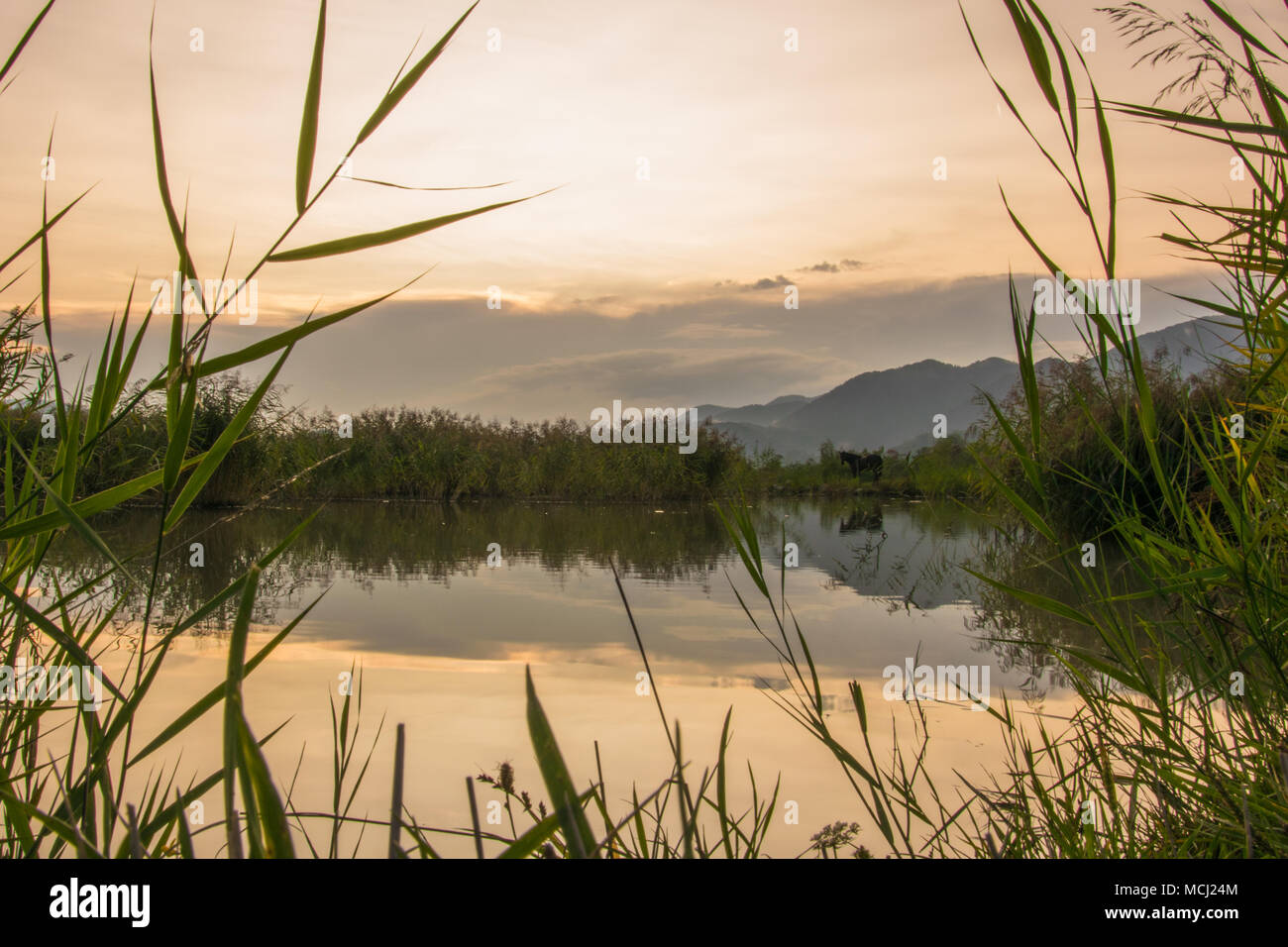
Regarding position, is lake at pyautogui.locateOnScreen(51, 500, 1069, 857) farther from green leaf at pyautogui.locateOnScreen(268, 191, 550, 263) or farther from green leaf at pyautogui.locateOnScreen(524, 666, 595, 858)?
green leaf at pyautogui.locateOnScreen(268, 191, 550, 263)

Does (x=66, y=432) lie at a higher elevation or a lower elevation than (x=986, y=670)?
higher

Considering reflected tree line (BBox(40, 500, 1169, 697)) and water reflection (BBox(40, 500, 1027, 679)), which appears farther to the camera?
reflected tree line (BBox(40, 500, 1169, 697))

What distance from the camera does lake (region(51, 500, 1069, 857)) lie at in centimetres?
223

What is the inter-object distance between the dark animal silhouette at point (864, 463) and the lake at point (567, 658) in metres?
9.73

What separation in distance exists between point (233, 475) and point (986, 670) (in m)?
8.58

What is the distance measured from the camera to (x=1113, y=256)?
2.66 feet

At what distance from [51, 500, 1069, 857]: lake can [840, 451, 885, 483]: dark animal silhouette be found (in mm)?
9731

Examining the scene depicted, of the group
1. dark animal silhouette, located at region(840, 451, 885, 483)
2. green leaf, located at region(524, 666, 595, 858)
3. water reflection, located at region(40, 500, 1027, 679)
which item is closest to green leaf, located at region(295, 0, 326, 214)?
green leaf, located at region(524, 666, 595, 858)

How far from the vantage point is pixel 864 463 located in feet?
57.5

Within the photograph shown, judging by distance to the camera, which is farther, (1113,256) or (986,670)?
(986,670)

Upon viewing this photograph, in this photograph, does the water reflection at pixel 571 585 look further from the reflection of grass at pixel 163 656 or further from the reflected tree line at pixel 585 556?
→ the reflection of grass at pixel 163 656

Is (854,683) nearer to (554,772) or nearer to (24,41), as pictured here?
(554,772)

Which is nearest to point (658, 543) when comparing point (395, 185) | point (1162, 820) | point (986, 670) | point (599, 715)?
point (986, 670)
